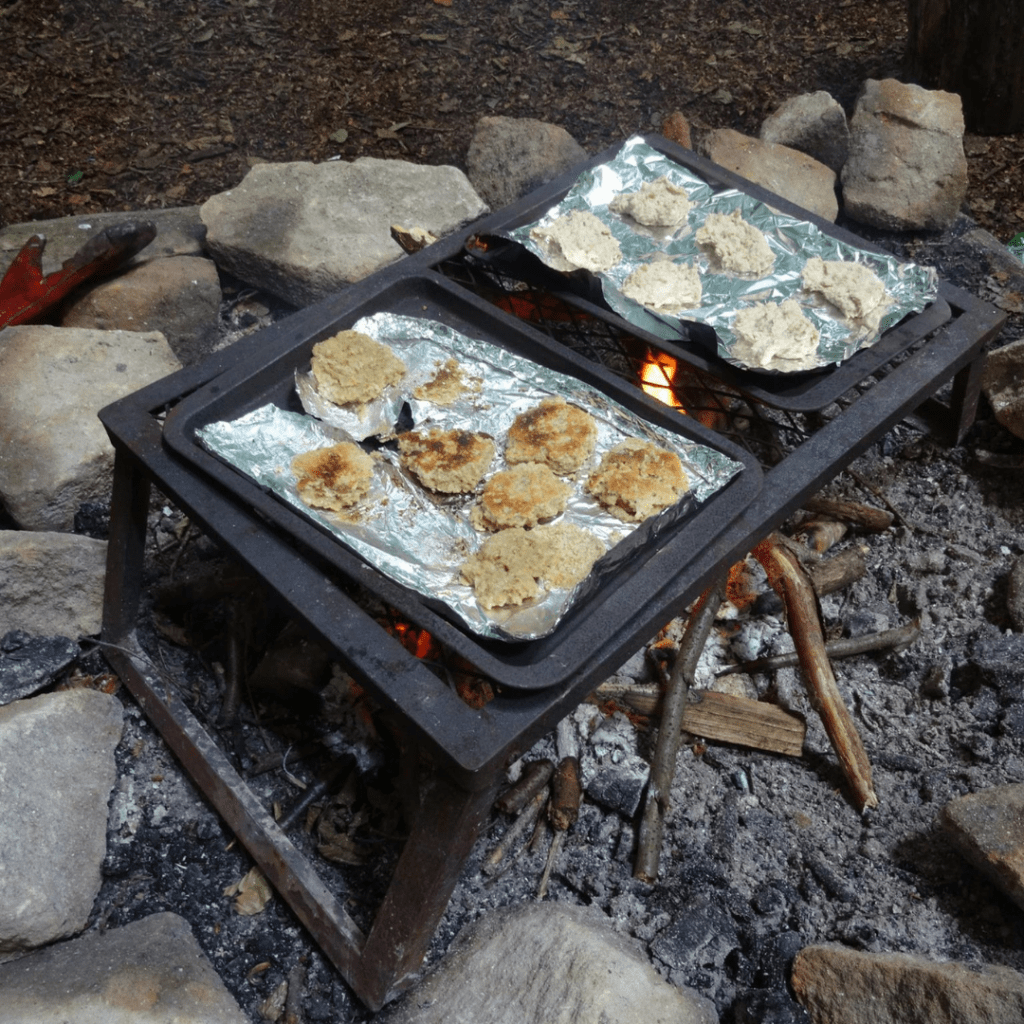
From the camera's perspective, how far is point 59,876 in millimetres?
2322

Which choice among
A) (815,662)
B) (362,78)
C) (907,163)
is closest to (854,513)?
(815,662)

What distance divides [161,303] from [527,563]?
88.1 inches

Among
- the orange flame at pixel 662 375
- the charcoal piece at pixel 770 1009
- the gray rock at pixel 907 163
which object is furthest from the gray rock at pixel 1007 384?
the charcoal piece at pixel 770 1009

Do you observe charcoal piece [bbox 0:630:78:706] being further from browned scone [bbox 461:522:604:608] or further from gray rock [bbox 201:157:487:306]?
gray rock [bbox 201:157:487:306]

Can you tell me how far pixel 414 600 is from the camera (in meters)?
1.97

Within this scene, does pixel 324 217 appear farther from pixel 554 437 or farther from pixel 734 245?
pixel 554 437

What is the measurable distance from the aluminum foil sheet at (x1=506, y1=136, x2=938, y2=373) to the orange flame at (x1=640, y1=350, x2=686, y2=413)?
0.65 ft

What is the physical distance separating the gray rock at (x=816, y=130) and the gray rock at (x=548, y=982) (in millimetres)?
3376

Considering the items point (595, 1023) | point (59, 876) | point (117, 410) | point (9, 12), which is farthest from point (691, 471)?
point (9, 12)

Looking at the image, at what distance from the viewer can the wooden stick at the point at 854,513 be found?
3.14 m

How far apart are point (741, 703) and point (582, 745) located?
0.46 m

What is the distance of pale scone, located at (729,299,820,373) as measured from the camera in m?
2.44

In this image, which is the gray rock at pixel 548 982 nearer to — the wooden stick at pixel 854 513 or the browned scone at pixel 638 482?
the browned scone at pixel 638 482

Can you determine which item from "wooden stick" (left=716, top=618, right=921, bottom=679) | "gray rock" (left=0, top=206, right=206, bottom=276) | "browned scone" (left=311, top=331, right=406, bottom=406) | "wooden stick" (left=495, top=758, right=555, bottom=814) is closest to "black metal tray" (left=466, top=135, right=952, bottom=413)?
"browned scone" (left=311, top=331, right=406, bottom=406)
